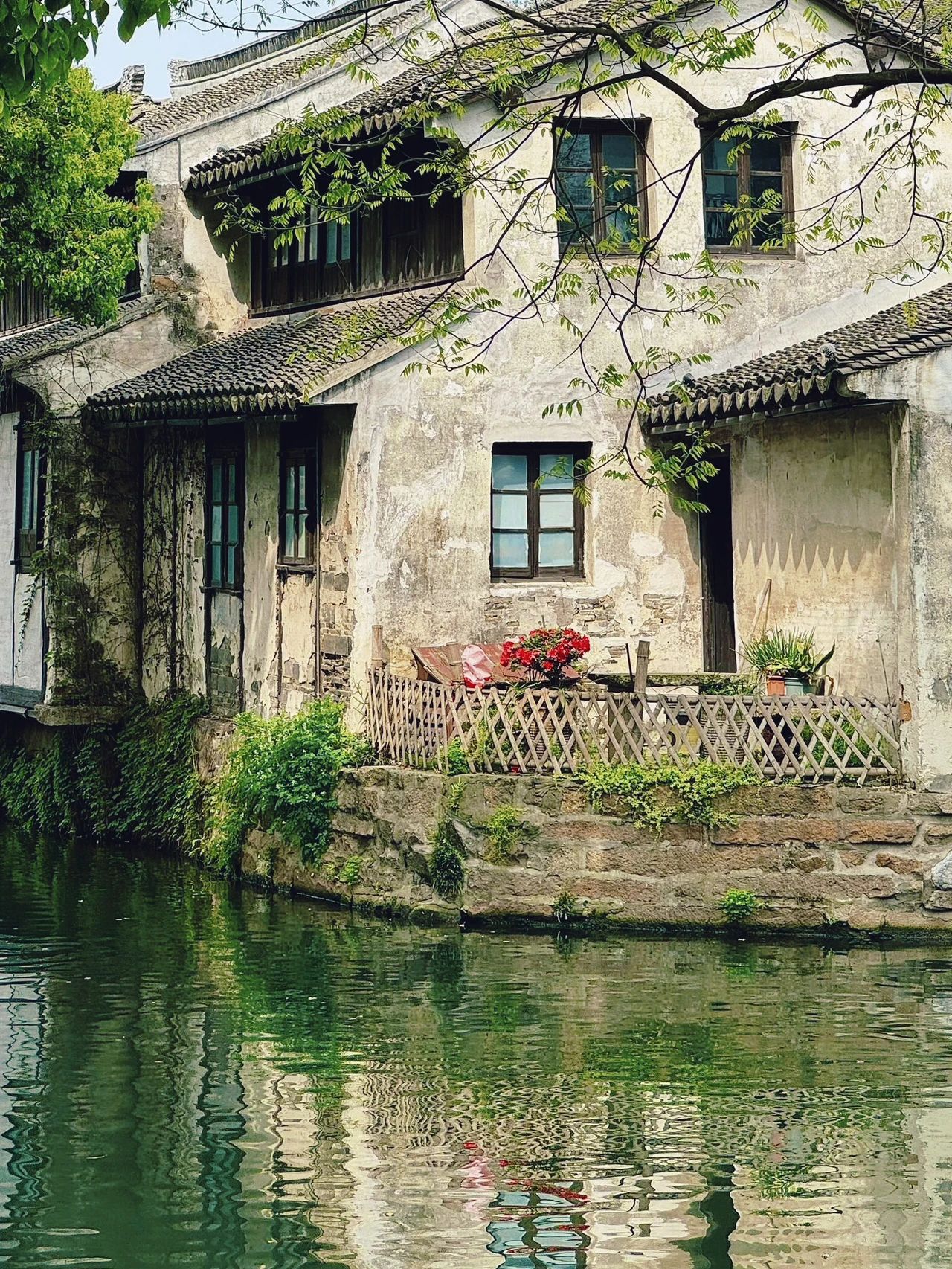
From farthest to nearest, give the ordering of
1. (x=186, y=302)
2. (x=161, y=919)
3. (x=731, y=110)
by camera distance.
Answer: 1. (x=186, y=302)
2. (x=161, y=919)
3. (x=731, y=110)

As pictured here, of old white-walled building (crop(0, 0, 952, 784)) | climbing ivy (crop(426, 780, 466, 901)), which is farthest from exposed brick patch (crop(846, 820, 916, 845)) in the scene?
climbing ivy (crop(426, 780, 466, 901))

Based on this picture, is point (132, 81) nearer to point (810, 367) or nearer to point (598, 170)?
point (598, 170)

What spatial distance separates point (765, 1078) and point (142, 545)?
12.2 metres

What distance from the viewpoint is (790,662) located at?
661 inches

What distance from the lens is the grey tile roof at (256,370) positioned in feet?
57.0

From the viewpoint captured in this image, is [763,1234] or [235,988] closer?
[763,1234]

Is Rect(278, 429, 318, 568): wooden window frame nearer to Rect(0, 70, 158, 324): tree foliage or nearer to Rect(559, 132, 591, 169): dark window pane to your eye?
Rect(0, 70, 158, 324): tree foliage

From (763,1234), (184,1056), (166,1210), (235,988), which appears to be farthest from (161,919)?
(763,1234)

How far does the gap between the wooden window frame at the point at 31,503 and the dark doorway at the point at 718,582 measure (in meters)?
7.30

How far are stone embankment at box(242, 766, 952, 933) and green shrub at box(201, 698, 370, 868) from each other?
1.32 metres

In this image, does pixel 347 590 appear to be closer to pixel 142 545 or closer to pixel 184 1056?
pixel 142 545

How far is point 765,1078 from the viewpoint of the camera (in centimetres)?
1135

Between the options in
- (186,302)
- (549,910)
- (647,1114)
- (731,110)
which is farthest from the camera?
(186,302)

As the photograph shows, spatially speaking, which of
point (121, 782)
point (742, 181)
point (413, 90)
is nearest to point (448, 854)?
point (121, 782)
